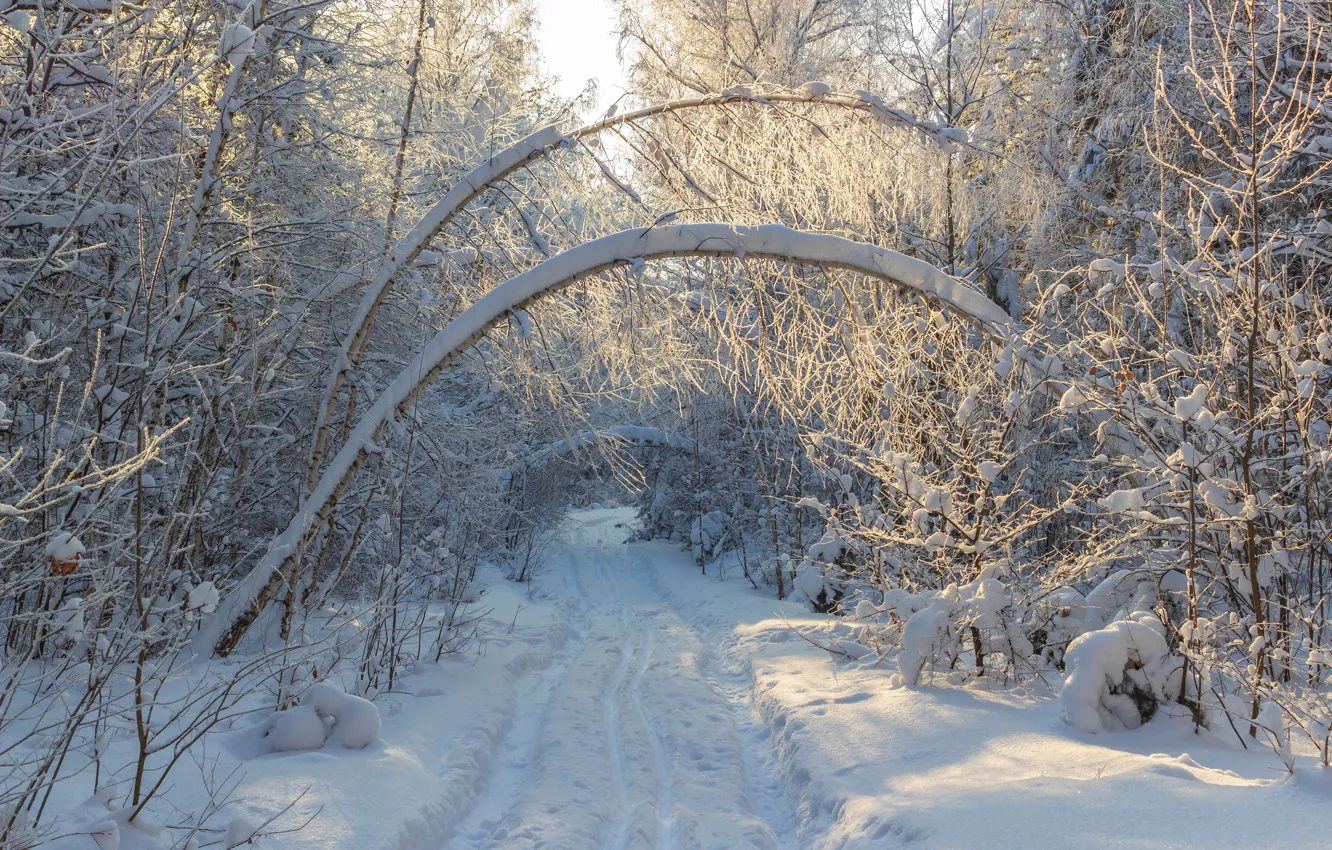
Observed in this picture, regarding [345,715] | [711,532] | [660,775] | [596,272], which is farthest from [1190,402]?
[711,532]

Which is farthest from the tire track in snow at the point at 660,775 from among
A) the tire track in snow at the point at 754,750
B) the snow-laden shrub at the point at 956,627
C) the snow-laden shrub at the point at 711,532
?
the snow-laden shrub at the point at 711,532

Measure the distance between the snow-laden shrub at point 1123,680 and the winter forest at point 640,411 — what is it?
0.11ft

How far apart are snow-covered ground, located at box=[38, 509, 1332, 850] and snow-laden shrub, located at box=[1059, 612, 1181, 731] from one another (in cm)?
13

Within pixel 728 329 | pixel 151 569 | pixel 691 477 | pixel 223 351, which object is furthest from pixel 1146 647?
pixel 691 477

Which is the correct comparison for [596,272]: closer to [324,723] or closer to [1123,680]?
[324,723]

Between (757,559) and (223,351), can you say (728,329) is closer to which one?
(223,351)

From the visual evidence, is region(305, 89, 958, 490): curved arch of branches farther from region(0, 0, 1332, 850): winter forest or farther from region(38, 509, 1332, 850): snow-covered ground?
region(38, 509, 1332, 850): snow-covered ground

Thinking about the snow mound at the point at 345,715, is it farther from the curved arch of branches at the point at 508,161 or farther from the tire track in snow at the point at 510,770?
the curved arch of branches at the point at 508,161

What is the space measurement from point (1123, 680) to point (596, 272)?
413 cm

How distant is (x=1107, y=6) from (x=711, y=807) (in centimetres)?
1123

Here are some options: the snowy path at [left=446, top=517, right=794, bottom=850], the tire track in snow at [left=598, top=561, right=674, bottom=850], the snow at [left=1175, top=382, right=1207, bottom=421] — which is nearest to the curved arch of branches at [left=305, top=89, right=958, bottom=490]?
the snow at [left=1175, top=382, right=1207, bottom=421]

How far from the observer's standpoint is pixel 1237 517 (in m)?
4.25

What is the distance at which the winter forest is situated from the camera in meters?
3.90

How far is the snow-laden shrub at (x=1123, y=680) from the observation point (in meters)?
5.01
